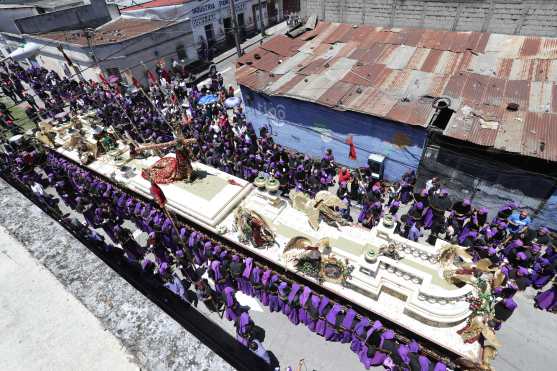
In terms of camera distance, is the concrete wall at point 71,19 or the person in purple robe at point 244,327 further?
the concrete wall at point 71,19

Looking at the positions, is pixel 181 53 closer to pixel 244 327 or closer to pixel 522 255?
pixel 244 327

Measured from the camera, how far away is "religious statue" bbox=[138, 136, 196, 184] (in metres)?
11.2

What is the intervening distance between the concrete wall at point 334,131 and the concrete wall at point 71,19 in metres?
23.4

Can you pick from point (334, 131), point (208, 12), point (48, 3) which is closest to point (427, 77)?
point (334, 131)

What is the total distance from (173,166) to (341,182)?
6622 mm

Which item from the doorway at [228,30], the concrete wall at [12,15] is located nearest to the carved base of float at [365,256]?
the doorway at [228,30]

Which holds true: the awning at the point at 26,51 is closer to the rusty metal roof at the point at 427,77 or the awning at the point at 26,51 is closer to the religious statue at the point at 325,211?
the rusty metal roof at the point at 427,77

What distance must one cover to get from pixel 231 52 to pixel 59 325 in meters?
31.1

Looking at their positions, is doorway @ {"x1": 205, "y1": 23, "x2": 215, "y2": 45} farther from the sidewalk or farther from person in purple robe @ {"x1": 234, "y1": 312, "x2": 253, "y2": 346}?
the sidewalk

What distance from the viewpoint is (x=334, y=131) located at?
14.5m

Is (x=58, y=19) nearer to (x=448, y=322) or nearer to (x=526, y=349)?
(x=448, y=322)

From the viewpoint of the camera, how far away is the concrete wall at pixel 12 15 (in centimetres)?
2888

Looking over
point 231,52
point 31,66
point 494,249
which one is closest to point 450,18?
point 494,249

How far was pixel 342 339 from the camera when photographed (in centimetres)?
871
